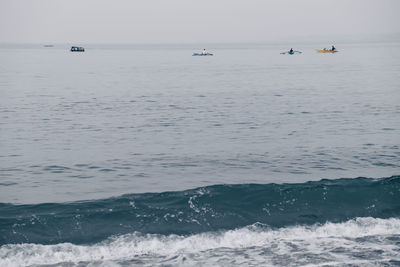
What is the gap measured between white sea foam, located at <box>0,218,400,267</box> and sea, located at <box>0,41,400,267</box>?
6cm

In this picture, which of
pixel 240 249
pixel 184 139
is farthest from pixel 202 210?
pixel 184 139

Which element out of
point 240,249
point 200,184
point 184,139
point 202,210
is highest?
point 184,139

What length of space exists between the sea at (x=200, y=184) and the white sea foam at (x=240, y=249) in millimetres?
64

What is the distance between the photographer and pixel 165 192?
Result: 21.0 meters

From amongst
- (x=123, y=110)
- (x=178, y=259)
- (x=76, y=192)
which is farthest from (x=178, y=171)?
(x=123, y=110)

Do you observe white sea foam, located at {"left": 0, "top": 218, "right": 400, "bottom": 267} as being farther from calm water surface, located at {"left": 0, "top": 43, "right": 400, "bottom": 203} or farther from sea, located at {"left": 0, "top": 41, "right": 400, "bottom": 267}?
calm water surface, located at {"left": 0, "top": 43, "right": 400, "bottom": 203}

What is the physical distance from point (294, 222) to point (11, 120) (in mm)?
30735

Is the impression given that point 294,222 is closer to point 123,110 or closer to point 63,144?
point 63,144

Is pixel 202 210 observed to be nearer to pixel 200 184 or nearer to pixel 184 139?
pixel 200 184

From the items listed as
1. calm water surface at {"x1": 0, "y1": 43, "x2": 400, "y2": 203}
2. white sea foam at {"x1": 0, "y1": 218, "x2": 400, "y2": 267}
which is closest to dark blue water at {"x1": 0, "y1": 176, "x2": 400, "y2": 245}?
white sea foam at {"x1": 0, "y1": 218, "x2": 400, "y2": 267}

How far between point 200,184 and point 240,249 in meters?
7.66

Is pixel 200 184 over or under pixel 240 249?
over

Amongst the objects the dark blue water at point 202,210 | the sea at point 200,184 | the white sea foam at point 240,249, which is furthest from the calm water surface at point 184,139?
the white sea foam at point 240,249

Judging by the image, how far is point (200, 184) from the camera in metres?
23.3
